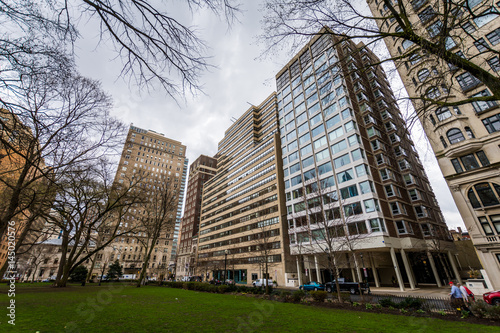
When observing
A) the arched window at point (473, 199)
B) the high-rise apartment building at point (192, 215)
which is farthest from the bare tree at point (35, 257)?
the arched window at point (473, 199)

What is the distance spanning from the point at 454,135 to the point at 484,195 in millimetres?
7310

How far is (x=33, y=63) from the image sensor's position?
5379 mm

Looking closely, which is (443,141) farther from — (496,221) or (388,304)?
(388,304)

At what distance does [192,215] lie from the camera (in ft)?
292

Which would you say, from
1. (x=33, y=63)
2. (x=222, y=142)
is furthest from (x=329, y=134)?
(x=222, y=142)

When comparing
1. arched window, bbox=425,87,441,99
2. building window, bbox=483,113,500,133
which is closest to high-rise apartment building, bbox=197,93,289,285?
building window, bbox=483,113,500,133

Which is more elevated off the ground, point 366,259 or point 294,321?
point 366,259

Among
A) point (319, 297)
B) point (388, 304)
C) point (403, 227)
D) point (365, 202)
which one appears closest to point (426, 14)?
point (388, 304)

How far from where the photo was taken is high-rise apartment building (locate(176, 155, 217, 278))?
263 ft

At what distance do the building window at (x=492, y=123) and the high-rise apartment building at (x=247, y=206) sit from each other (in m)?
33.5

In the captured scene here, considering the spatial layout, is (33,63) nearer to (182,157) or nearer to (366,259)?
(366,259)

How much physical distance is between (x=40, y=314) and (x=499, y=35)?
140 feet

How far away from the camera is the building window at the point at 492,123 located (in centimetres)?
2228

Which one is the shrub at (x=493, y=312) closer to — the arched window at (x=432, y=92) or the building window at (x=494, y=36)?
the arched window at (x=432, y=92)
